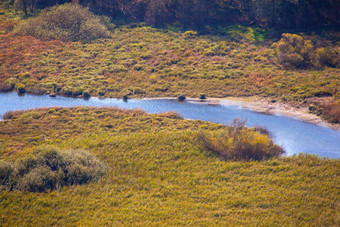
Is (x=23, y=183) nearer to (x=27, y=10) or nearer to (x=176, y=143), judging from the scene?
(x=176, y=143)

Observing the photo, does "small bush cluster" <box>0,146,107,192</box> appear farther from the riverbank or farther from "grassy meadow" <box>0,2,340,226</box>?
the riverbank

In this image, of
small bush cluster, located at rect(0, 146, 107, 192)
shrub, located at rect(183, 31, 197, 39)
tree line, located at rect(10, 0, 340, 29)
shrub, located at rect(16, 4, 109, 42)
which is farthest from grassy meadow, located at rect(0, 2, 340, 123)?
small bush cluster, located at rect(0, 146, 107, 192)

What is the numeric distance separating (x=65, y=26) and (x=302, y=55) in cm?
4380

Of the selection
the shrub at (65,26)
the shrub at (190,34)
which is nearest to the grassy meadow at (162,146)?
the shrub at (190,34)

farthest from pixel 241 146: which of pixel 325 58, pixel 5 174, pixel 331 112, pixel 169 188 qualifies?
pixel 325 58

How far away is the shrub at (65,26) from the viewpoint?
2373 inches

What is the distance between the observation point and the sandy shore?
3308cm

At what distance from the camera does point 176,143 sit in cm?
2800

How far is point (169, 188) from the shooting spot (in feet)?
71.3

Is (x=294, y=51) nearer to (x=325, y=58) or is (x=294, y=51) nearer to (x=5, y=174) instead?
(x=325, y=58)

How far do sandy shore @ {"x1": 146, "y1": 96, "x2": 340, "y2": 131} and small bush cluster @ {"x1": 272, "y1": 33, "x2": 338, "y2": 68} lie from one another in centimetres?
1031

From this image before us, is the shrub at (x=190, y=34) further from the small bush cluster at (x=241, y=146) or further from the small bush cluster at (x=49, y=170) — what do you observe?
the small bush cluster at (x=49, y=170)

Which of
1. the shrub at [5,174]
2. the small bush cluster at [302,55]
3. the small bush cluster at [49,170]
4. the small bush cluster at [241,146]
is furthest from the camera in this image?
the small bush cluster at [302,55]

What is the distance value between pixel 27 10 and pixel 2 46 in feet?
65.6
